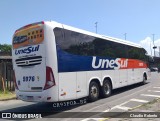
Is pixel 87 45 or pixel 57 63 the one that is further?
pixel 87 45

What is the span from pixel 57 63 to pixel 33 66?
1.04 m

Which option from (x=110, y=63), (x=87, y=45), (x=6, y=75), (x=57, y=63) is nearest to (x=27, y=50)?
(x=57, y=63)

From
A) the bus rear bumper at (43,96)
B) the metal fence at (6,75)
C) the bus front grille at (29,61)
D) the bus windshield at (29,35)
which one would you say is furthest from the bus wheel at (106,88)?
the metal fence at (6,75)

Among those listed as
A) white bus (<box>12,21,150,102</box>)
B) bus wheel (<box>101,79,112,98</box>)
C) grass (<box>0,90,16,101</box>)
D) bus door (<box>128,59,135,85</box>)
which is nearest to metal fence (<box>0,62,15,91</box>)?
grass (<box>0,90,16,101</box>)

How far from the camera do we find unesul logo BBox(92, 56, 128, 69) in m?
14.9

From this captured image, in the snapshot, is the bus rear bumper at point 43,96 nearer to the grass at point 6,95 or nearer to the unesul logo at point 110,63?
the unesul logo at point 110,63

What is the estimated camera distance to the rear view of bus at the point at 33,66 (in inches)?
463

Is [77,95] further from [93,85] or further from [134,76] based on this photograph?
[134,76]

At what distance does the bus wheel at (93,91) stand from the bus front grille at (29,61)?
11.4 feet

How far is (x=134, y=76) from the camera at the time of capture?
67.8ft

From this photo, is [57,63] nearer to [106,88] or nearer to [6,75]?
[106,88]

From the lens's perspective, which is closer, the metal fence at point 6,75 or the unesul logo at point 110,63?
the unesul logo at point 110,63

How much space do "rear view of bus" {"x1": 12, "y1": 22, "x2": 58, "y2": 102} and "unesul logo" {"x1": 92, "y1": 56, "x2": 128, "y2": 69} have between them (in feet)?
11.6

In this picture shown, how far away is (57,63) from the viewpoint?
12.0 meters
